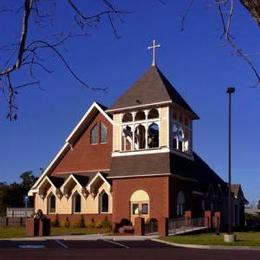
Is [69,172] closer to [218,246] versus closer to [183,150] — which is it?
[183,150]

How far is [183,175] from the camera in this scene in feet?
155

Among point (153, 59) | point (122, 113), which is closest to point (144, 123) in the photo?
point (122, 113)

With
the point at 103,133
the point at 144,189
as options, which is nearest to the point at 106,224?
the point at 144,189

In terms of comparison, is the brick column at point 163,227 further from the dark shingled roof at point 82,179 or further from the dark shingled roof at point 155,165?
the dark shingled roof at point 82,179

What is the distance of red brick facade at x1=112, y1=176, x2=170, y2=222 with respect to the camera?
1767 inches

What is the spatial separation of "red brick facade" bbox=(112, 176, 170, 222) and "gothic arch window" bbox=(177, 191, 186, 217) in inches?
87.2

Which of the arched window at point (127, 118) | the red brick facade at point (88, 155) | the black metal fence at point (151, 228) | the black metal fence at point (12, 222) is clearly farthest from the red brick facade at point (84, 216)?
the arched window at point (127, 118)

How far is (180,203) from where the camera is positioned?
47250 millimetres

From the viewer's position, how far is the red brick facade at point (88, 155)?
5281 cm

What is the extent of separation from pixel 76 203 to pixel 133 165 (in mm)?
7565

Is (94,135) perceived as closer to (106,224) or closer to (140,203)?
(106,224)

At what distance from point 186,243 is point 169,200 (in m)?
14.8

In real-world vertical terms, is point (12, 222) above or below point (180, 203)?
below

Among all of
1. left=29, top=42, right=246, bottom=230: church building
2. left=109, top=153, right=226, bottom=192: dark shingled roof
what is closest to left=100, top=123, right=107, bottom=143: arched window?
left=29, top=42, right=246, bottom=230: church building
